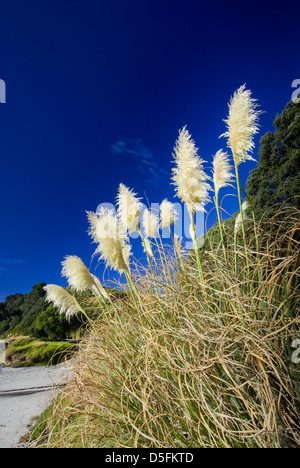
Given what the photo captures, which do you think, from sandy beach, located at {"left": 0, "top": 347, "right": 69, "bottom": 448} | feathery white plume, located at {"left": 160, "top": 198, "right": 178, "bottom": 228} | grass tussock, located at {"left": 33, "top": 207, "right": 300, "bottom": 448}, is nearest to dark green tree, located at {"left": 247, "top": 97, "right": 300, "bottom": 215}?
feathery white plume, located at {"left": 160, "top": 198, "right": 178, "bottom": 228}

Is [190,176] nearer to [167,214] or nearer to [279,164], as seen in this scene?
[167,214]

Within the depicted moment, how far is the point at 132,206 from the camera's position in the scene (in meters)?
2.46

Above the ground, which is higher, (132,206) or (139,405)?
(132,206)

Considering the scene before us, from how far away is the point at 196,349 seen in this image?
1699mm

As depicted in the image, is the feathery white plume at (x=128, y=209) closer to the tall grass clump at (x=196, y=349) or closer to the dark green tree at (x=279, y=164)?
the tall grass clump at (x=196, y=349)

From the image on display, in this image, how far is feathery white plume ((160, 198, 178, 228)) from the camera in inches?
108

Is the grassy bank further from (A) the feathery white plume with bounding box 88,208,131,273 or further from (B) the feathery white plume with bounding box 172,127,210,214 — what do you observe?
(B) the feathery white plume with bounding box 172,127,210,214

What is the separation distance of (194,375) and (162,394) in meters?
0.38

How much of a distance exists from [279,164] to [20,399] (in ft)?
62.3

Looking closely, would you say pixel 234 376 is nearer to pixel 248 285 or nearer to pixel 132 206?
pixel 248 285

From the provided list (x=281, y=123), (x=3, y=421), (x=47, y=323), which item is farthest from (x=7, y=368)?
(x=281, y=123)

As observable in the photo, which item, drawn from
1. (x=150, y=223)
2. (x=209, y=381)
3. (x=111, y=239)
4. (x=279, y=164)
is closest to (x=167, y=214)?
(x=150, y=223)

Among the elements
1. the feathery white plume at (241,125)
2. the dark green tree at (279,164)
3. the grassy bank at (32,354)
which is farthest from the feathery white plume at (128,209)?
the dark green tree at (279,164)

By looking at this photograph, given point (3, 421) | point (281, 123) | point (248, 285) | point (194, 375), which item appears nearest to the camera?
point (194, 375)
